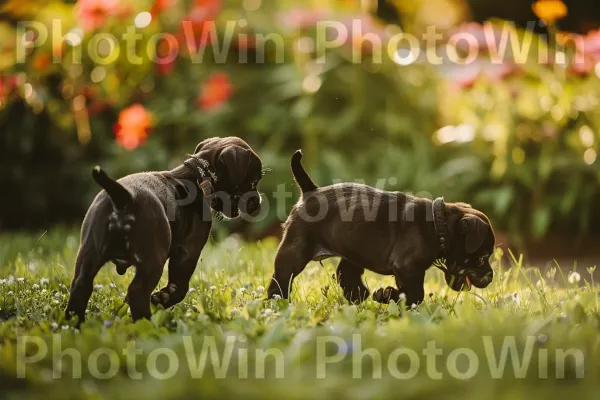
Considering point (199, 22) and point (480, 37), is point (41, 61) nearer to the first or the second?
point (199, 22)

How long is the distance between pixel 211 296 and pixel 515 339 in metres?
1.60

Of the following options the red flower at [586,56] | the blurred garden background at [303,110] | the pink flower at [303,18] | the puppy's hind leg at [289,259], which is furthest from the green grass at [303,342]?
the pink flower at [303,18]

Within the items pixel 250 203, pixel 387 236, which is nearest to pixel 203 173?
pixel 250 203

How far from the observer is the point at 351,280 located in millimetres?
3967

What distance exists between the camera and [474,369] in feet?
8.25

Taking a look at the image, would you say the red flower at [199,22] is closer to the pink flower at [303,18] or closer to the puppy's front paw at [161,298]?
the pink flower at [303,18]

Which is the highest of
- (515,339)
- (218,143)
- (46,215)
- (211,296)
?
(218,143)

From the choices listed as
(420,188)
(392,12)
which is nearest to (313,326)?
(420,188)

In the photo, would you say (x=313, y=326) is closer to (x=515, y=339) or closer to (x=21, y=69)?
(x=515, y=339)

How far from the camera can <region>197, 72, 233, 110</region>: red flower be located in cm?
703

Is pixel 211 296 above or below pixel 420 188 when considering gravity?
above

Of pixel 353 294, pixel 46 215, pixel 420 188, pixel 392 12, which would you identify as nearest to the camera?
pixel 353 294

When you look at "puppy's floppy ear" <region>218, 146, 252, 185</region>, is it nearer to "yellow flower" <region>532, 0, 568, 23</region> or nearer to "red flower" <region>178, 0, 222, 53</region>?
"yellow flower" <region>532, 0, 568, 23</region>

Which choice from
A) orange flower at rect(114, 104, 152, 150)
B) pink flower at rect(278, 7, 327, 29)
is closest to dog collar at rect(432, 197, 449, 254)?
orange flower at rect(114, 104, 152, 150)
